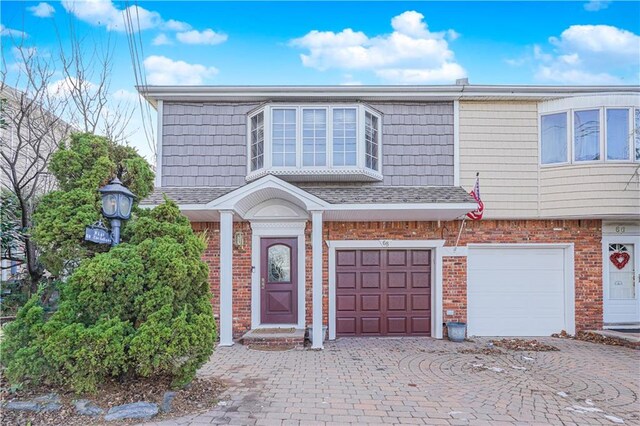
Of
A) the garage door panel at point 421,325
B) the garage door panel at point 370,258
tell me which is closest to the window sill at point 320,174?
the garage door panel at point 370,258

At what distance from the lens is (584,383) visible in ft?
16.8

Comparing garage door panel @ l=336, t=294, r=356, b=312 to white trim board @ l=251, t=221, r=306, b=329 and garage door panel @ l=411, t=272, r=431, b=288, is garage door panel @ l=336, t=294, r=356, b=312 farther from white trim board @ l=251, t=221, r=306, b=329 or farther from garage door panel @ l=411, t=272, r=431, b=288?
garage door panel @ l=411, t=272, r=431, b=288

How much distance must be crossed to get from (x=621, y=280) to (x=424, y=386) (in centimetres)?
640

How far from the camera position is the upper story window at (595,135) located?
25.0 ft

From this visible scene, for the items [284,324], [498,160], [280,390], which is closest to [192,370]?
[280,390]

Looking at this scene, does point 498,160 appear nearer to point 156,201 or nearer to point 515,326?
point 515,326

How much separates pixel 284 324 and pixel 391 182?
3.84 meters

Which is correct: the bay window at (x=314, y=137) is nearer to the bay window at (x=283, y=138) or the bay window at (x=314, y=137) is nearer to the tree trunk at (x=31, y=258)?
the bay window at (x=283, y=138)

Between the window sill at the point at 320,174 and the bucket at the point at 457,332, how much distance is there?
350 centimetres

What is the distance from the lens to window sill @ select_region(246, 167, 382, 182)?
7.60m

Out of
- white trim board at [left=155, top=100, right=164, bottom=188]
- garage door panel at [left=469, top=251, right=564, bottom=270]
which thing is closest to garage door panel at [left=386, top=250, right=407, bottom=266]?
garage door panel at [left=469, top=251, right=564, bottom=270]

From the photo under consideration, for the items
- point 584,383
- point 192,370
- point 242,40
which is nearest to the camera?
point 192,370

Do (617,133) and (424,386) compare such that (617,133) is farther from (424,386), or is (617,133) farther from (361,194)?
(424,386)

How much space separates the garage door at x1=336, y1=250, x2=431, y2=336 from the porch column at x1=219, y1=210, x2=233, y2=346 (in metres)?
2.38
